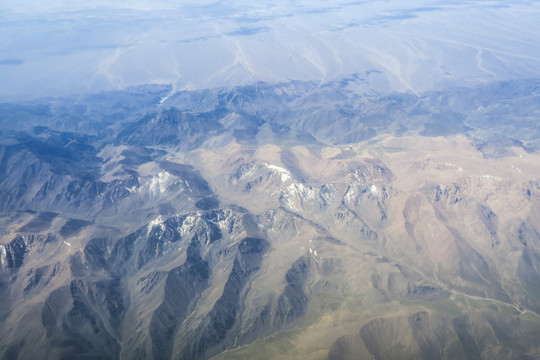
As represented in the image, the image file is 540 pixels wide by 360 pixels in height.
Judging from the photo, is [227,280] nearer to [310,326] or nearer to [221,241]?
[221,241]

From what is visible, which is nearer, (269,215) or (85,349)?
(85,349)

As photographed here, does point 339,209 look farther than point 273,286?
Yes

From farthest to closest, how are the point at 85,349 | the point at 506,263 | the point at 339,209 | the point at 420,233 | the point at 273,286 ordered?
the point at 339,209 → the point at 420,233 → the point at 506,263 → the point at 273,286 → the point at 85,349

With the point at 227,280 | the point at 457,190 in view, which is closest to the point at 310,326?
the point at 227,280

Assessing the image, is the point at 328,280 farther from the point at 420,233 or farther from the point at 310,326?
the point at 420,233

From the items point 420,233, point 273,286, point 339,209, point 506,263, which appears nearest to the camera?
point 273,286

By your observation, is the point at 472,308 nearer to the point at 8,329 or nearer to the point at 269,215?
the point at 269,215

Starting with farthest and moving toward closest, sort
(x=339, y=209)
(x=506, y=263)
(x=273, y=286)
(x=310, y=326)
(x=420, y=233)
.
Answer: (x=339, y=209) < (x=420, y=233) < (x=506, y=263) < (x=273, y=286) < (x=310, y=326)

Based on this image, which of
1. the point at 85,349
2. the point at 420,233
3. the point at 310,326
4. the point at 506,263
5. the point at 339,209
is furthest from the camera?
the point at 339,209

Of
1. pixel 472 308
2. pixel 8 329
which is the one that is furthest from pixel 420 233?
pixel 8 329
